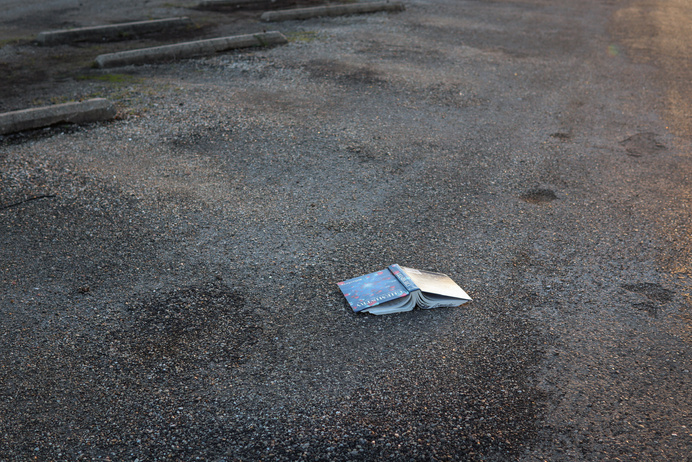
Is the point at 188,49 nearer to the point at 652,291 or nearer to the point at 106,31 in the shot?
the point at 106,31

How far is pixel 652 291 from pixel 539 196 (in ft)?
5.31

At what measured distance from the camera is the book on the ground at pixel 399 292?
3928mm

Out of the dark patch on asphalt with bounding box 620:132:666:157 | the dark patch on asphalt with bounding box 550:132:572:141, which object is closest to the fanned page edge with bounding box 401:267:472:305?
the dark patch on asphalt with bounding box 550:132:572:141

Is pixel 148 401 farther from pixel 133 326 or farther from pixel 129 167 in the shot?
pixel 129 167

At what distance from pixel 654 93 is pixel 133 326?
8.12m

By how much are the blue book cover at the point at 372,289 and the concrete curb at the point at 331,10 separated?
9.11m

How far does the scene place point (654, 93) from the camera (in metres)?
8.34

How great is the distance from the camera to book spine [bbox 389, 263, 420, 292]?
3.97 meters

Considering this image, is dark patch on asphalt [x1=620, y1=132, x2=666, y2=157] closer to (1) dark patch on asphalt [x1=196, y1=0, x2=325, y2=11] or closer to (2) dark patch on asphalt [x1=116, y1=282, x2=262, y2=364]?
(2) dark patch on asphalt [x1=116, y1=282, x2=262, y2=364]

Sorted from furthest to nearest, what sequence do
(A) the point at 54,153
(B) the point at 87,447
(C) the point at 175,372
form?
(A) the point at 54,153 < (C) the point at 175,372 < (B) the point at 87,447

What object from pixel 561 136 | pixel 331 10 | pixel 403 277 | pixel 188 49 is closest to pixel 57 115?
pixel 188 49

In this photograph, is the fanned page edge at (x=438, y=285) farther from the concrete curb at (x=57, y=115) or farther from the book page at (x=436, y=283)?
the concrete curb at (x=57, y=115)

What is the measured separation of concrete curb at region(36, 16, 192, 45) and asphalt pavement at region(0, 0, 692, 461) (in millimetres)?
1219

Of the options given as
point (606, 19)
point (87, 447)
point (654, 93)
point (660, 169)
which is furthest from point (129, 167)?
point (606, 19)
